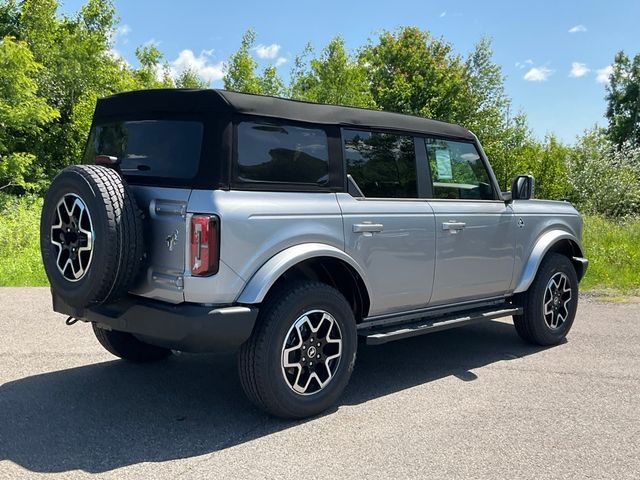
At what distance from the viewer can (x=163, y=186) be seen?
3660mm

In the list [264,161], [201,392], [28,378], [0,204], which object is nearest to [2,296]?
[28,378]

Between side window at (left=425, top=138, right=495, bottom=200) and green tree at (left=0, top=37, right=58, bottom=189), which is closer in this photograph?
side window at (left=425, top=138, right=495, bottom=200)

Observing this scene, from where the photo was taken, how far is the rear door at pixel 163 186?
137 inches

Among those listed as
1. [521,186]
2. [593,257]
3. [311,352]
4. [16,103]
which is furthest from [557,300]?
[16,103]

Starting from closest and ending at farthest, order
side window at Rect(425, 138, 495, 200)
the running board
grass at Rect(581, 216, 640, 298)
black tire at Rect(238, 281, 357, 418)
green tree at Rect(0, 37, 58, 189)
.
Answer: black tire at Rect(238, 281, 357, 418), the running board, side window at Rect(425, 138, 495, 200), grass at Rect(581, 216, 640, 298), green tree at Rect(0, 37, 58, 189)

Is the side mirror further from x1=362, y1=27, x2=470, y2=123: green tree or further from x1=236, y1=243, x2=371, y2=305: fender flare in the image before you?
x1=362, y1=27, x2=470, y2=123: green tree

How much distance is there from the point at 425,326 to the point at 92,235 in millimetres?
2500

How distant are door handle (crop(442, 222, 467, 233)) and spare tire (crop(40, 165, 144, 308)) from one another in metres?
A: 2.35

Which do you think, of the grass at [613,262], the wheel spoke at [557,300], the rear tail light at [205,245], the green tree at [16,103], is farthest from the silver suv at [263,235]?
the green tree at [16,103]

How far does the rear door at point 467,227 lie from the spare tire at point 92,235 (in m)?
2.34

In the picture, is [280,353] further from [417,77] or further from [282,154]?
[417,77]

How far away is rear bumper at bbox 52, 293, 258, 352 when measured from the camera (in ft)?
11.1

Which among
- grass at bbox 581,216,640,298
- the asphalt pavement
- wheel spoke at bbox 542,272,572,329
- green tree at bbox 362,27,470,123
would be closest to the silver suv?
the asphalt pavement

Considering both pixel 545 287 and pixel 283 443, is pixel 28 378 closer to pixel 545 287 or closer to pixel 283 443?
pixel 283 443
